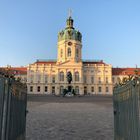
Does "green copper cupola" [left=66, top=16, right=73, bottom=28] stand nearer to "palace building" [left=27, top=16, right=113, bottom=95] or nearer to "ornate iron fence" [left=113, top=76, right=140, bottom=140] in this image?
"palace building" [left=27, top=16, right=113, bottom=95]

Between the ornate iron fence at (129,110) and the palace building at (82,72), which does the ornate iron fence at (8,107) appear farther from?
the palace building at (82,72)

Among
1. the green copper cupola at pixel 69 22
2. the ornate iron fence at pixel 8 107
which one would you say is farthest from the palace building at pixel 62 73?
the ornate iron fence at pixel 8 107

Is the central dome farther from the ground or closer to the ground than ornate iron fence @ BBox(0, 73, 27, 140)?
farther from the ground

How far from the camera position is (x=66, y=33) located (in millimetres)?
106875

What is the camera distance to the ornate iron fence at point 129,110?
189 inches

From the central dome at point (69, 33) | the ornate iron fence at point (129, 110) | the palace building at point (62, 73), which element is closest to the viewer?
the ornate iron fence at point (129, 110)

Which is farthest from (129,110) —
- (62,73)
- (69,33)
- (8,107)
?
(69,33)

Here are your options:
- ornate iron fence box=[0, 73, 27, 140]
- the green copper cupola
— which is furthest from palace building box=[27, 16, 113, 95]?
ornate iron fence box=[0, 73, 27, 140]

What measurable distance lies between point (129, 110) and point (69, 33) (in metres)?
102

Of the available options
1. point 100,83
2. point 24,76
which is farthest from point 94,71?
point 24,76

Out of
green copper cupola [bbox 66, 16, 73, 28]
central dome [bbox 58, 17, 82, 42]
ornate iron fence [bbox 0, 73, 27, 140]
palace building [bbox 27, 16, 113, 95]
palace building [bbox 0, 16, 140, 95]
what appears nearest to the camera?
ornate iron fence [bbox 0, 73, 27, 140]

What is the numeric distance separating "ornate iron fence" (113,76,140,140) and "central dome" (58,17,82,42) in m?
100

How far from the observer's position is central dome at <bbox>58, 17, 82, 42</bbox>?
106244mm

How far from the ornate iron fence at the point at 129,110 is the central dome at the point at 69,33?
3944 inches
